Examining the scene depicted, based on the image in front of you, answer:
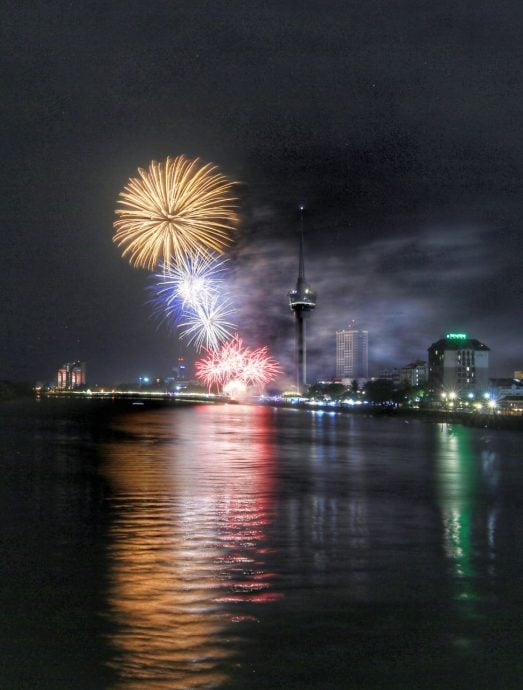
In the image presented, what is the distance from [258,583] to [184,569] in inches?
53.9

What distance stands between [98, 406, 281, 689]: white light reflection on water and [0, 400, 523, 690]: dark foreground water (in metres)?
0.03

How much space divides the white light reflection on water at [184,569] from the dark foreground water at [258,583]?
0.03 m

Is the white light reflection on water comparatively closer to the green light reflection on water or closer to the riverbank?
the green light reflection on water

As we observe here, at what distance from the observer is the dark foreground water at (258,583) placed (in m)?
7.46

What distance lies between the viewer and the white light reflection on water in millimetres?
7664

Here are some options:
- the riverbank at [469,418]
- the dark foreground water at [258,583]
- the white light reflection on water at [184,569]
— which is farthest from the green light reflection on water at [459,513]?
the riverbank at [469,418]

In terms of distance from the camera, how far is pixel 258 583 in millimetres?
10945

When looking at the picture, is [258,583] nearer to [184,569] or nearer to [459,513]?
[184,569]

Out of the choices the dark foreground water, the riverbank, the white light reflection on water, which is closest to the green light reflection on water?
the dark foreground water

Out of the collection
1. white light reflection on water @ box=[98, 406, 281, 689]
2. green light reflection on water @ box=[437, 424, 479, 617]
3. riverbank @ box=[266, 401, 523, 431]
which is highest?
riverbank @ box=[266, 401, 523, 431]

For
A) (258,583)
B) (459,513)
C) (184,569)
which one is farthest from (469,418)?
(258,583)

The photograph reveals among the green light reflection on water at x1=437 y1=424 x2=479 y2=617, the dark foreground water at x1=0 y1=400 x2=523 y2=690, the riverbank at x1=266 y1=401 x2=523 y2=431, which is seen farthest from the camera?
the riverbank at x1=266 y1=401 x2=523 y2=431

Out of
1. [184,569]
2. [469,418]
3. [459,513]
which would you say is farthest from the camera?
[469,418]

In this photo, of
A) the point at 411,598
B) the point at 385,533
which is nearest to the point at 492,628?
the point at 411,598
